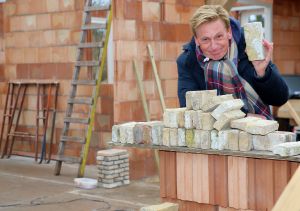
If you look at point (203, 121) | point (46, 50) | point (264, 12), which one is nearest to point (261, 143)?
point (203, 121)

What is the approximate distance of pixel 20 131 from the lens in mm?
10336

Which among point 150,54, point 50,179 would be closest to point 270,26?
point 150,54

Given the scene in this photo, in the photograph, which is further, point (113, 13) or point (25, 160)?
point (25, 160)

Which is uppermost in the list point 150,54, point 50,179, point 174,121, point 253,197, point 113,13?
point 113,13

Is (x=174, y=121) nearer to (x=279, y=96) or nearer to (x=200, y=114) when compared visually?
(x=200, y=114)

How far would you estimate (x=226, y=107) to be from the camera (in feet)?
10.7

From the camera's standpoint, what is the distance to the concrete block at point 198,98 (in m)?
3.39

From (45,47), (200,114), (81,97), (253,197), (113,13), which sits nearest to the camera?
(253,197)

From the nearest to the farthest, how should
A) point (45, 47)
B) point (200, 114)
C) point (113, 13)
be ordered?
point (200, 114) → point (113, 13) → point (45, 47)

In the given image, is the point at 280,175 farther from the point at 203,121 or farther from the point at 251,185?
the point at 203,121

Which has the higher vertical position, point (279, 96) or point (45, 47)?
point (45, 47)

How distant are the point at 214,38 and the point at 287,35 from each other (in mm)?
9015

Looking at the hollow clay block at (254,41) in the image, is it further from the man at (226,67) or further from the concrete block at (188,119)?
the concrete block at (188,119)

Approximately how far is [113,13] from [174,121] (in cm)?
466
